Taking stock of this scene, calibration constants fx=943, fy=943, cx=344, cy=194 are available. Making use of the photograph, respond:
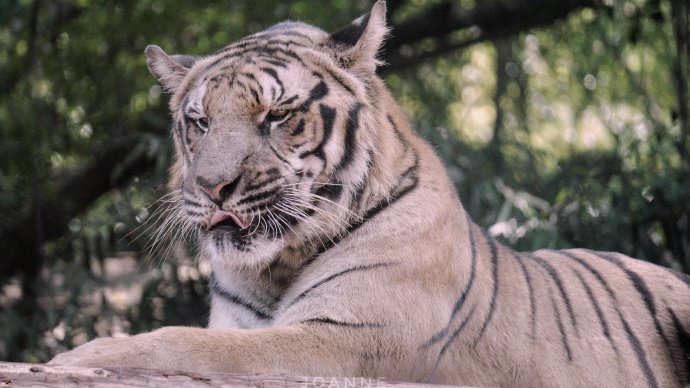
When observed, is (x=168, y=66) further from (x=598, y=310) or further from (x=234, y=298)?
(x=598, y=310)

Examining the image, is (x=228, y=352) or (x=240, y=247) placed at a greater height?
(x=240, y=247)

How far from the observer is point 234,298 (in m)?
3.14

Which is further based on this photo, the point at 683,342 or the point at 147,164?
the point at 147,164

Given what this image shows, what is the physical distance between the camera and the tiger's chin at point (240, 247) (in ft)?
9.52

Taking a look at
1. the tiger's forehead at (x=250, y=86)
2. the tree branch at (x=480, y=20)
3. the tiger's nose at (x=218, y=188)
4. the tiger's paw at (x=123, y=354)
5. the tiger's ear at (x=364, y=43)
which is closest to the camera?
the tiger's paw at (x=123, y=354)

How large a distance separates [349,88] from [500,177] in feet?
14.1

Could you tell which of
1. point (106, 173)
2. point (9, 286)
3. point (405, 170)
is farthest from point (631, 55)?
point (405, 170)

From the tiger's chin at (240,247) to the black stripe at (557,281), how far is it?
3.52ft

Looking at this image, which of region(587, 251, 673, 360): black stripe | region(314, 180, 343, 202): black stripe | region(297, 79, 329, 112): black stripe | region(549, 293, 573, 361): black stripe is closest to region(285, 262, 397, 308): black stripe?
region(314, 180, 343, 202): black stripe

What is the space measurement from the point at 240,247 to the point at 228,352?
0.54 metres

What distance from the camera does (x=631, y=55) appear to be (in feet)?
39.8

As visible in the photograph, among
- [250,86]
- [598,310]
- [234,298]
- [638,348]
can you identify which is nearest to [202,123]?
[250,86]

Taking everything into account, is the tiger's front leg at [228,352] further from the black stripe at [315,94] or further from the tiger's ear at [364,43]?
the tiger's ear at [364,43]

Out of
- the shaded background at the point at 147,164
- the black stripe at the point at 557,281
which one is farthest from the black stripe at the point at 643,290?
the shaded background at the point at 147,164
